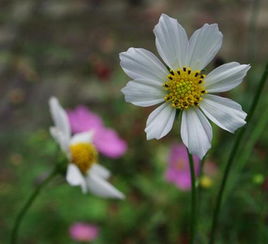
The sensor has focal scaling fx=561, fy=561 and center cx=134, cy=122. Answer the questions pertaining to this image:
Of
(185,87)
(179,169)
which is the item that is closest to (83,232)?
(179,169)

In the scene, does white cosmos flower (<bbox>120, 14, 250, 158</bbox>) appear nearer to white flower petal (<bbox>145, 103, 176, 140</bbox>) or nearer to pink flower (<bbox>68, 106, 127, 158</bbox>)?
white flower petal (<bbox>145, 103, 176, 140</bbox>)

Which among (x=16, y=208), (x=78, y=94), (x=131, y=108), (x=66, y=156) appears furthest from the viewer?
(x=78, y=94)

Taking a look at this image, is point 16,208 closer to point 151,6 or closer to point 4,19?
point 4,19

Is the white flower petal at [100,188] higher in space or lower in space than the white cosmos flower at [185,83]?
lower

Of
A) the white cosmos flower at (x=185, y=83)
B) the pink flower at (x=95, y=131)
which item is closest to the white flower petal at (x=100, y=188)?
the white cosmos flower at (x=185, y=83)

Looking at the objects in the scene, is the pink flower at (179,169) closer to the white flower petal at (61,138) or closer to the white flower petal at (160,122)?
the white flower petal at (61,138)

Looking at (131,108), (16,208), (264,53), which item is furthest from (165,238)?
(264,53)
